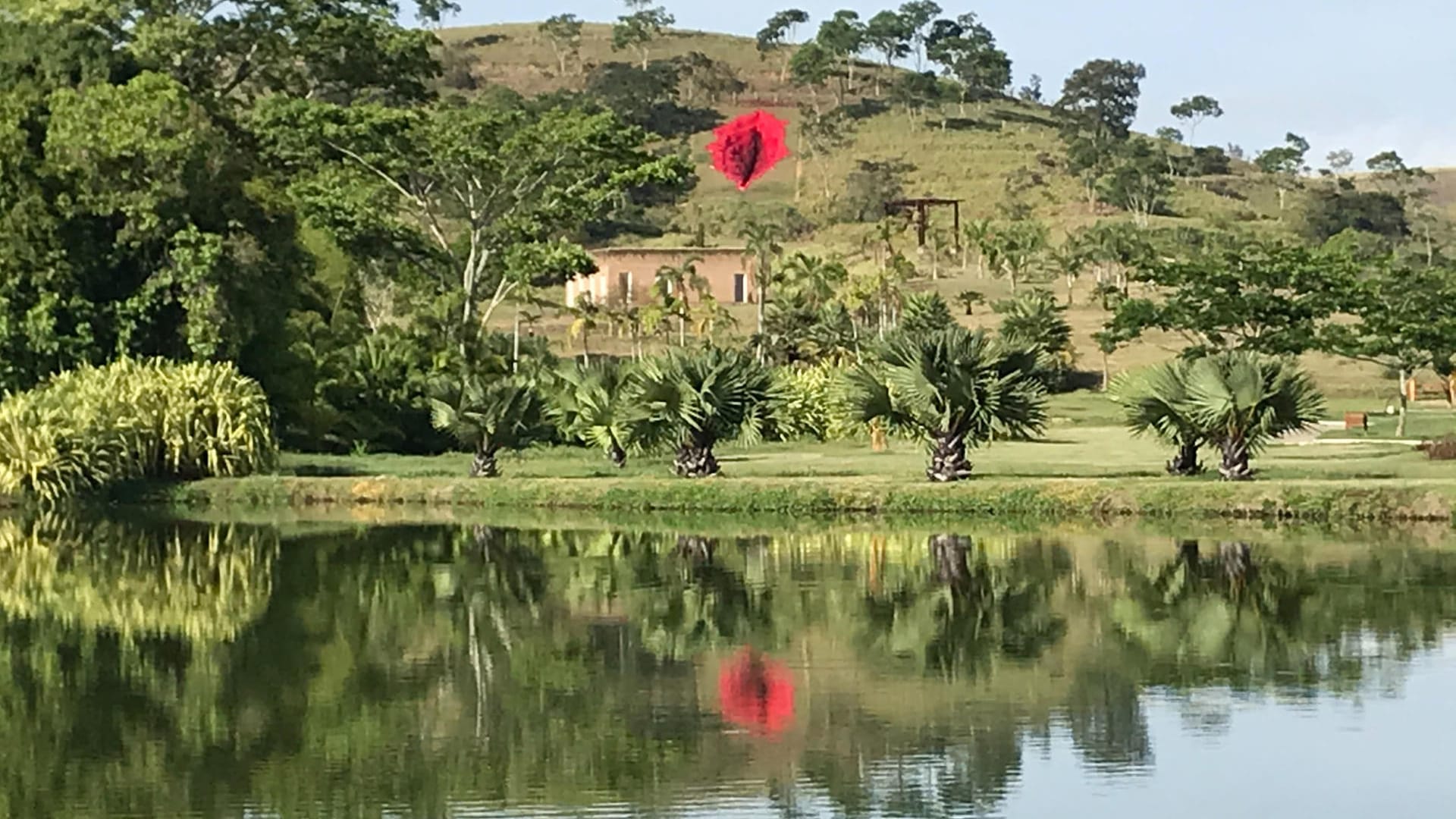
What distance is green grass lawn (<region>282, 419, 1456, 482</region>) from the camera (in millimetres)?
32094

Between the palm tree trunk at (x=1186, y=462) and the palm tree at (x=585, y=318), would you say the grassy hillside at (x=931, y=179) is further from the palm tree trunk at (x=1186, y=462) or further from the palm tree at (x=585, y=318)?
the palm tree trunk at (x=1186, y=462)

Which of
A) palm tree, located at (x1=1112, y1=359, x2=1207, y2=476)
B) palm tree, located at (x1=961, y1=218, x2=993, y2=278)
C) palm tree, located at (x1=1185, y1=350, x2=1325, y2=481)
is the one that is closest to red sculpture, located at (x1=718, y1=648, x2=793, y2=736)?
palm tree, located at (x1=1185, y1=350, x2=1325, y2=481)

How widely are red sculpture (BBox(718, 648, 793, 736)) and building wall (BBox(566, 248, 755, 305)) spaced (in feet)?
199

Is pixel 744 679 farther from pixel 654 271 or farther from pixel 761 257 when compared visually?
pixel 654 271

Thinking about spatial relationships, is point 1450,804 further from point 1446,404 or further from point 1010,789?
point 1446,404

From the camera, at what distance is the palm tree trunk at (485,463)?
33.7 m

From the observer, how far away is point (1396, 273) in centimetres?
5009

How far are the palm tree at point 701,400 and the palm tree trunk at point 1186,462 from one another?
580 centimetres

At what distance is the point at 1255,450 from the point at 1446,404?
28.0 metres

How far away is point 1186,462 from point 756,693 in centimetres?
1686

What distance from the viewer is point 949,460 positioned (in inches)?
1161

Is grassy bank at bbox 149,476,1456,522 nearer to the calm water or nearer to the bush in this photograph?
the calm water

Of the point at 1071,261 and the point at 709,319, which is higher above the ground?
the point at 1071,261

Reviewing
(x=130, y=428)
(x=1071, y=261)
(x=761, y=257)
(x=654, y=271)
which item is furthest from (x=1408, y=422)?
(x=654, y=271)
